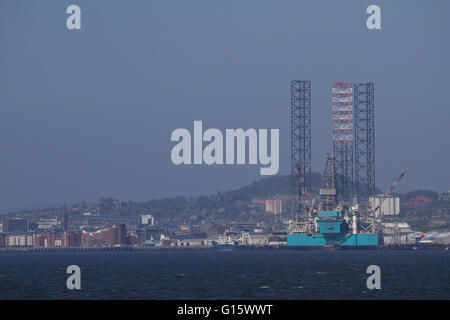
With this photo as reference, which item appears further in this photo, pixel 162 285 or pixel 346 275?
pixel 346 275
